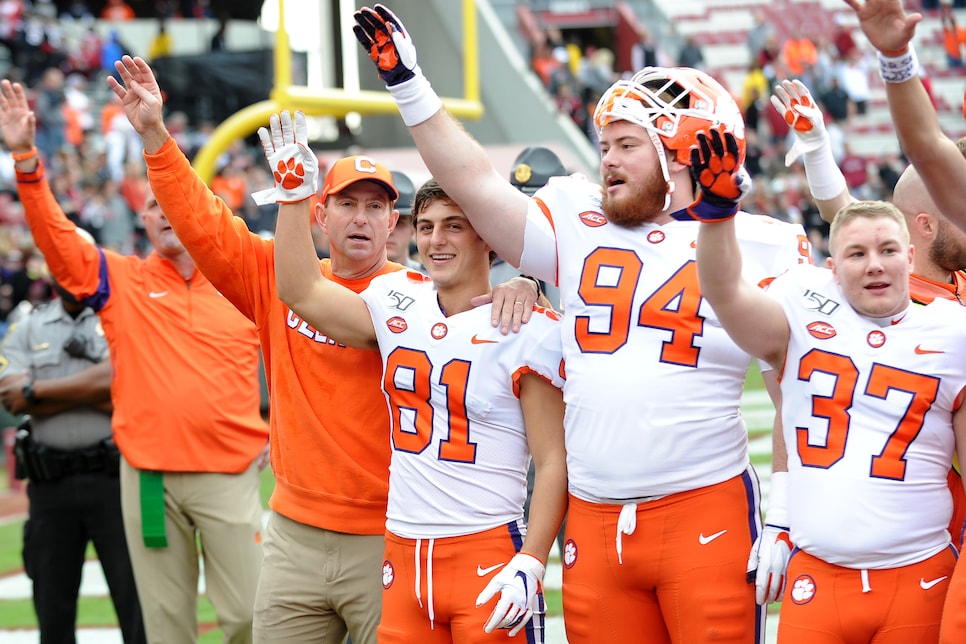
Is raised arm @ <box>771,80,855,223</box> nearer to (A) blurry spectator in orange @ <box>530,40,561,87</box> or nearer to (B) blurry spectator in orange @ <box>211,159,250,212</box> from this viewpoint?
(B) blurry spectator in orange @ <box>211,159,250,212</box>

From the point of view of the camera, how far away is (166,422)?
4.89 meters

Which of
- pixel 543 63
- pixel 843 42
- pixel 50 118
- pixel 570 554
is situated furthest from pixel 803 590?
pixel 843 42

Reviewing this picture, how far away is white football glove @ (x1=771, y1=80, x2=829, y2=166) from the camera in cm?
392

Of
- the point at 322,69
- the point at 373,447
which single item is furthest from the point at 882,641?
the point at 322,69

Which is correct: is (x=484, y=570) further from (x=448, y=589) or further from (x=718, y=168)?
(x=718, y=168)

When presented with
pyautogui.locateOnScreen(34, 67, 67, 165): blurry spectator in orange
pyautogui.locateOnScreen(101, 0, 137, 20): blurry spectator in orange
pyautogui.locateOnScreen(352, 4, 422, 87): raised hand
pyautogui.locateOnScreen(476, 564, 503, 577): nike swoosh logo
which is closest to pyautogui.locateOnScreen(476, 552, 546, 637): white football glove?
pyautogui.locateOnScreen(476, 564, 503, 577): nike swoosh logo

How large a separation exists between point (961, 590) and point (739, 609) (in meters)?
0.53

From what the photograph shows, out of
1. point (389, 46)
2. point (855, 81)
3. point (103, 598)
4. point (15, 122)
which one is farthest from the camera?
point (855, 81)

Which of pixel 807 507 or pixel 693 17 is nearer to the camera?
pixel 807 507

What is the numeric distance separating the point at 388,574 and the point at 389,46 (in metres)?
1.42

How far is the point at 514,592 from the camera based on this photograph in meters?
3.16

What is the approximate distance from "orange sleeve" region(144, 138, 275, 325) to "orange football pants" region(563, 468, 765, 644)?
130 centimetres

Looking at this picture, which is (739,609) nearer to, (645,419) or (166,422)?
(645,419)

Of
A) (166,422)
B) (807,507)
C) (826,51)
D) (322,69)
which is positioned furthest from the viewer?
(826,51)
